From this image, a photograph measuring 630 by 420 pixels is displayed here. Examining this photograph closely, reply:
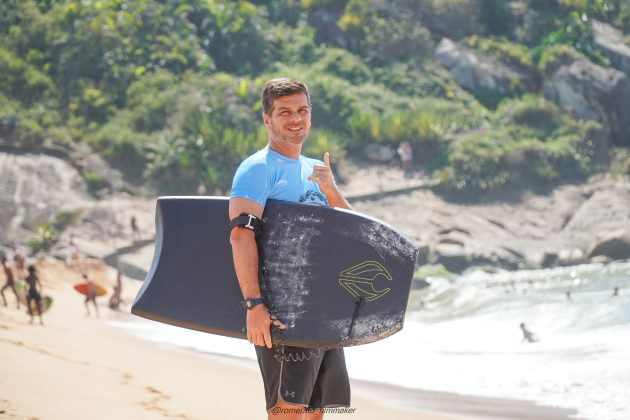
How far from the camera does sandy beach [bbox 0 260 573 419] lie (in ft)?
18.2

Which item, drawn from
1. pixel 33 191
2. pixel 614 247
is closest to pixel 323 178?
pixel 614 247

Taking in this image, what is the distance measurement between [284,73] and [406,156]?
5300 mm

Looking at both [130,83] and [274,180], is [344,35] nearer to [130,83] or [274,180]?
[130,83]

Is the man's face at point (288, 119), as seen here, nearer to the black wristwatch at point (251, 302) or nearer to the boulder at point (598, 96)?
the black wristwatch at point (251, 302)

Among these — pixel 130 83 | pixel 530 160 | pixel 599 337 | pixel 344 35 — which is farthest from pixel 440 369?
pixel 344 35

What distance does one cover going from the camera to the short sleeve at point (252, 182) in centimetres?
342

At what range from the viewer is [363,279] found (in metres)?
3.58

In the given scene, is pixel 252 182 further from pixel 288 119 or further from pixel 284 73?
pixel 284 73

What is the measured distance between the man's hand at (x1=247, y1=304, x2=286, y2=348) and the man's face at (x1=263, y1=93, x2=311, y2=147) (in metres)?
0.60

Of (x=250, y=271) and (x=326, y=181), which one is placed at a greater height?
(x=326, y=181)

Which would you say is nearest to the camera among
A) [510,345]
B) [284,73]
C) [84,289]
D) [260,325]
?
[260,325]

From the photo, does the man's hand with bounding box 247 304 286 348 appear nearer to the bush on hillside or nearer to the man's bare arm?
the man's bare arm

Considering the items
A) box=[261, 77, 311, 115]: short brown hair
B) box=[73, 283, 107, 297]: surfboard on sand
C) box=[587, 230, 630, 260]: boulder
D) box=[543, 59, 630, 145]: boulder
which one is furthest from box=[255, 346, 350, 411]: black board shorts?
box=[543, 59, 630, 145]: boulder

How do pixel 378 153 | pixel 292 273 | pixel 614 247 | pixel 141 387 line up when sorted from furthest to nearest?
pixel 378 153 → pixel 614 247 → pixel 141 387 → pixel 292 273
